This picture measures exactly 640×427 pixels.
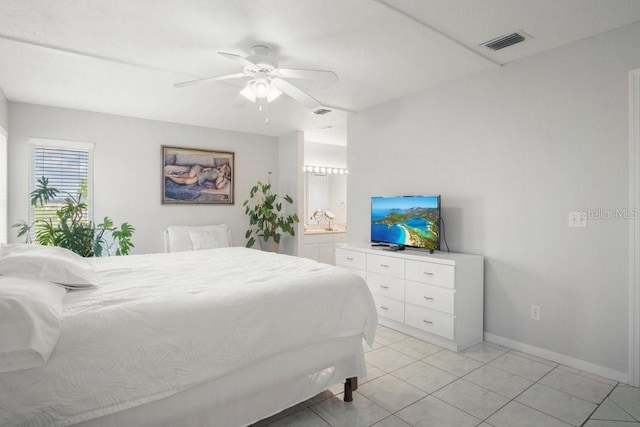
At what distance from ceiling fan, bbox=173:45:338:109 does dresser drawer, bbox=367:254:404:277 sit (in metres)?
1.69

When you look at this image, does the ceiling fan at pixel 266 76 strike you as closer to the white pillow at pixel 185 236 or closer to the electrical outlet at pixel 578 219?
the electrical outlet at pixel 578 219

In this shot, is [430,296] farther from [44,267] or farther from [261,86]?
[44,267]

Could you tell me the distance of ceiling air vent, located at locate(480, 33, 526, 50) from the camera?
257 centimetres

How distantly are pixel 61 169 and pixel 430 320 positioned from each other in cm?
476

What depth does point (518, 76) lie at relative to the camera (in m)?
3.00

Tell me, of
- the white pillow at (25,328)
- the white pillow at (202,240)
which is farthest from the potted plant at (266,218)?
the white pillow at (25,328)

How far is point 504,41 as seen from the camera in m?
2.64

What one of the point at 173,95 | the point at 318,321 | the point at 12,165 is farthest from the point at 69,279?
the point at 12,165

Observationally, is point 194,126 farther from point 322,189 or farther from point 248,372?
point 248,372

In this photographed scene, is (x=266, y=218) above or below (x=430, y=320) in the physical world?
above

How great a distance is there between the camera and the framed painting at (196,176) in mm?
5086

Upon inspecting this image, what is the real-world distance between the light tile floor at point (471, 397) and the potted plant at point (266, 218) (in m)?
3.11

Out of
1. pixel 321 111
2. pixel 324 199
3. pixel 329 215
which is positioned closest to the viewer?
pixel 321 111

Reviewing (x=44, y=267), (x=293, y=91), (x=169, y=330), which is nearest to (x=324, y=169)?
(x=293, y=91)
